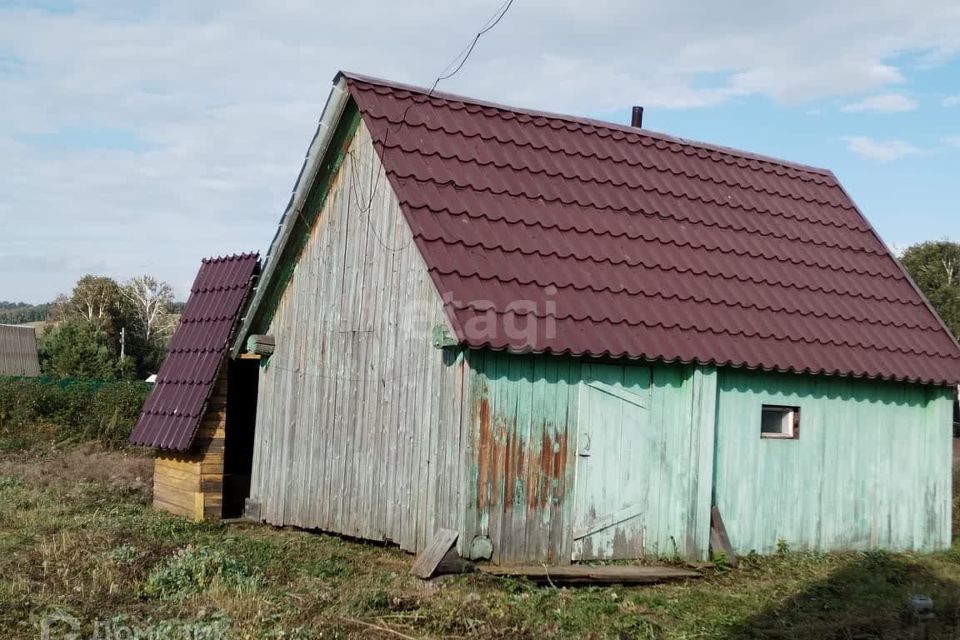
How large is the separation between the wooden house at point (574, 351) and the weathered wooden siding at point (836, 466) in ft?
0.10

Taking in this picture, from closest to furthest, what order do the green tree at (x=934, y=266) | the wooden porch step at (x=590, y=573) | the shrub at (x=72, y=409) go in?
the wooden porch step at (x=590, y=573) → the shrub at (x=72, y=409) → the green tree at (x=934, y=266)

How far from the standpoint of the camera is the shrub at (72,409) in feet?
79.0

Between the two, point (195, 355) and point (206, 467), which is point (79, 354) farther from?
point (206, 467)

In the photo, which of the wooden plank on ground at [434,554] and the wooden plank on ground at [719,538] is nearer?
the wooden plank on ground at [434,554]

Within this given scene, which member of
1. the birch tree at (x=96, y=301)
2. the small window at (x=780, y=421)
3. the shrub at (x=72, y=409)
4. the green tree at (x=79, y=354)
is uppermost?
the birch tree at (x=96, y=301)

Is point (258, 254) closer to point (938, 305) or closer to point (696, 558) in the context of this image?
point (696, 558)

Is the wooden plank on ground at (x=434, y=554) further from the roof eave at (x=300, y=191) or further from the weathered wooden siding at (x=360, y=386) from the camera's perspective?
the roof eave at (x=300, y=191)

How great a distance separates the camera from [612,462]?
1071 centimetres

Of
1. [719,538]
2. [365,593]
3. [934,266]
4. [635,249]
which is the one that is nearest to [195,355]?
[635,249]

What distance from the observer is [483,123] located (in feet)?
39.4

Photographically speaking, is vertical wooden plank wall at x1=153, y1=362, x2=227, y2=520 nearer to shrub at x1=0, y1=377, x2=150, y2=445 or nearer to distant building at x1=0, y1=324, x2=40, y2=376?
shrub at x1=0, y1=377, x2=150, y2=445

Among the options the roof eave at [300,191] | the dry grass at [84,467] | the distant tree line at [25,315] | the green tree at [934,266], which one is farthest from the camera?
the distant tree line at [25,315]

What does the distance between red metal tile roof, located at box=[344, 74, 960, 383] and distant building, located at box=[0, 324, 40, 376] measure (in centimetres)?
5934

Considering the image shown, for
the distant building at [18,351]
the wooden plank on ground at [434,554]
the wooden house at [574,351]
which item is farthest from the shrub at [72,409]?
the distant building at [18,351]
